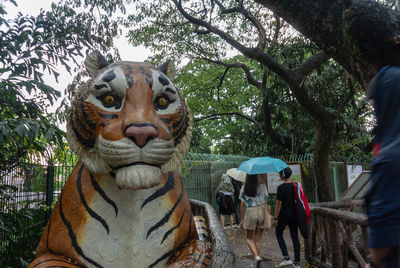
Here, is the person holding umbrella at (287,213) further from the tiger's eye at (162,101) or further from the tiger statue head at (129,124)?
the tiger's eye at (162,101)

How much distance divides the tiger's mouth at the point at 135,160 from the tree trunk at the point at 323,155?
7195mm

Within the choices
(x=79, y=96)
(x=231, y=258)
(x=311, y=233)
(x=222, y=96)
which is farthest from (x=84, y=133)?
(x=222, y=96)

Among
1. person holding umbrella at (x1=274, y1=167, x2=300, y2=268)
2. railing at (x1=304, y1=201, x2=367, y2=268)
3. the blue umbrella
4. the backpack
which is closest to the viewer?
railing at (x1=304, y1=201, x2=367, y2=268)

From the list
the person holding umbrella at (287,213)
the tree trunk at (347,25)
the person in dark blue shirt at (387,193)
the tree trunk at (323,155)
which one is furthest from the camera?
the tree trunk at (323,155)

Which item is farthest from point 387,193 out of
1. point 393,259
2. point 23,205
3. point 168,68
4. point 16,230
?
point 23,205

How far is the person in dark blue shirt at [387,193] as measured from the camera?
873 millimetres

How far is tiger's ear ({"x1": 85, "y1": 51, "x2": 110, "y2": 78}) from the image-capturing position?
4.87 ft

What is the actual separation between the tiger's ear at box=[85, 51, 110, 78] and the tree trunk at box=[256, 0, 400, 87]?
1875 millimetres

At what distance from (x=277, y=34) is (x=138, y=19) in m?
4.76

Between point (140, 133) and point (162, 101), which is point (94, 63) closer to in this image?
point (162, 101)

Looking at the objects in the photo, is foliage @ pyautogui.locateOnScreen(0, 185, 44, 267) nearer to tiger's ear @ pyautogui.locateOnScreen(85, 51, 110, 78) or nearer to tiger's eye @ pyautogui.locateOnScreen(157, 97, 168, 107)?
tiger's ear @ pyautogui.locateOnScreen(85, 51, 110, 78)

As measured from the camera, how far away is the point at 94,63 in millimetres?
1492

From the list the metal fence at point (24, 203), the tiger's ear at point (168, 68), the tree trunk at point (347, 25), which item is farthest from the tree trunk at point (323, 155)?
the tiger's ear at point (168, 68)

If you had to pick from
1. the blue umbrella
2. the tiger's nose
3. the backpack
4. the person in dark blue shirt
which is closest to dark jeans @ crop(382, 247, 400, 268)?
the person in dark blue shirt
